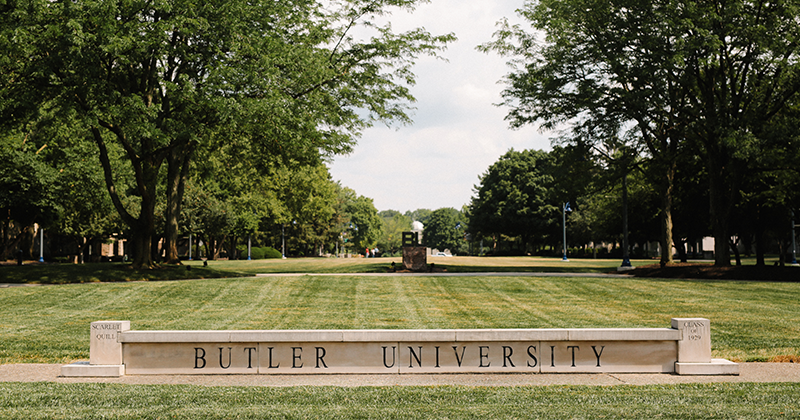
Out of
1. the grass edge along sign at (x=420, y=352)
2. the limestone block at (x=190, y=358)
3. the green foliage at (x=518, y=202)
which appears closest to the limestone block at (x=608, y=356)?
the grass edge along sign at (x=420, y=352)

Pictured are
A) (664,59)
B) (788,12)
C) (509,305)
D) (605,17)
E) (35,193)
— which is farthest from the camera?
(35,193)

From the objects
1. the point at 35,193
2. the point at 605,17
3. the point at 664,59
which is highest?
the point at 605,17

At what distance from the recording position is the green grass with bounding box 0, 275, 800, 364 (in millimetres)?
12438

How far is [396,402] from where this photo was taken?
6746mm

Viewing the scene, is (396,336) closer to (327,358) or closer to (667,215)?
(327,358)

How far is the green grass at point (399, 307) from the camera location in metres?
12.4

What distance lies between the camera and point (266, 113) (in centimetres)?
2062

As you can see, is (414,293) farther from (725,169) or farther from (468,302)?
(725,169)

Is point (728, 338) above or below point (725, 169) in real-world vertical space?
below

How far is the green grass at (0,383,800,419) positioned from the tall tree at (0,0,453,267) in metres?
13.5

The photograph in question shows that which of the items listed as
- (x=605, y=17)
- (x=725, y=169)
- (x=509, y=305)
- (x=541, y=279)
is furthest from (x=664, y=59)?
(x=509, y=305)

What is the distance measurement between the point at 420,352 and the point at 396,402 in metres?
1.76

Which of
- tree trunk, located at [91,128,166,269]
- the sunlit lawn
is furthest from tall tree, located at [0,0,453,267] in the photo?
the sunlit lawn

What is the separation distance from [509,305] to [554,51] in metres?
15.5
